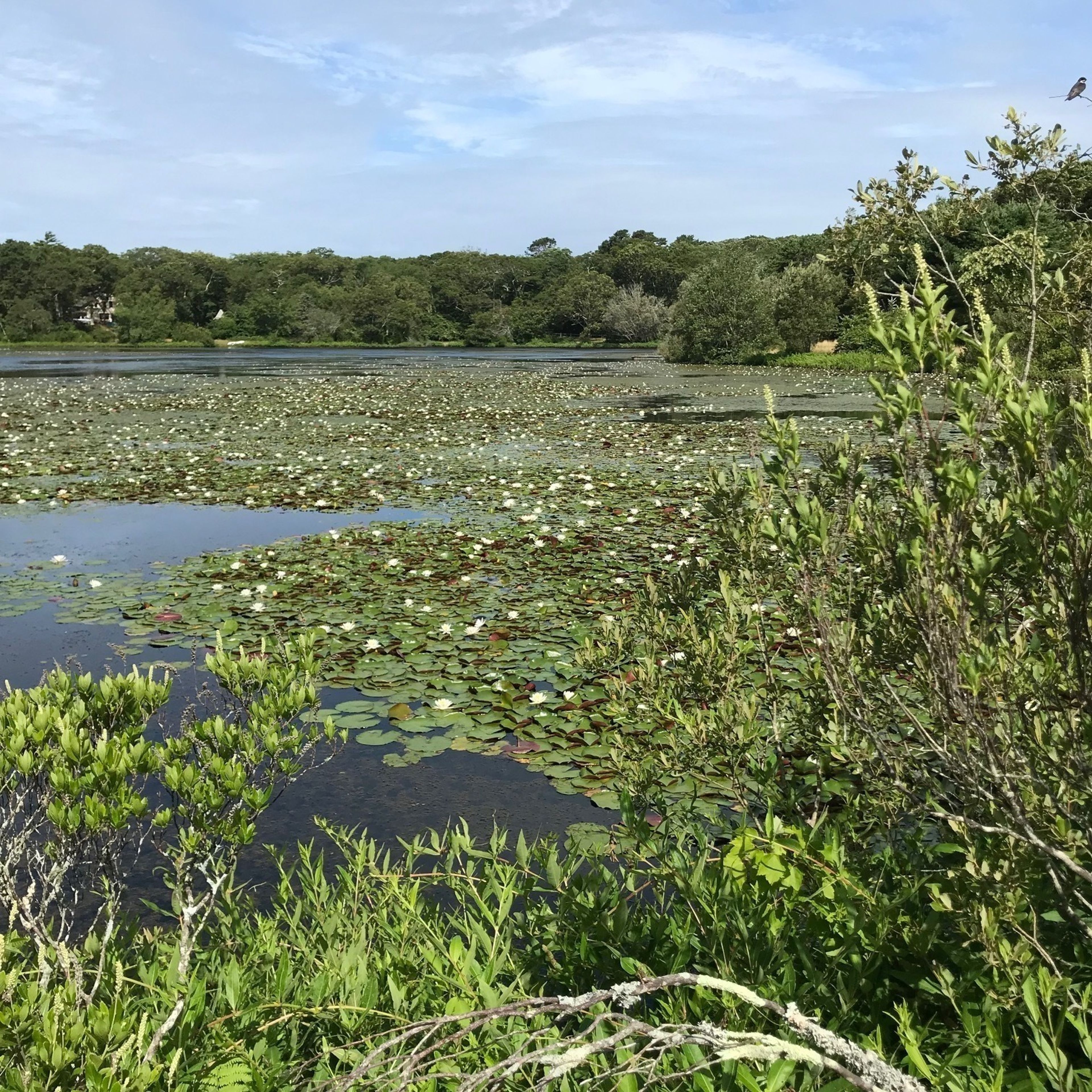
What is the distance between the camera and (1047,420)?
206cm

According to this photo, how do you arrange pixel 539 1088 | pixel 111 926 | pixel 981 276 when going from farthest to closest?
pixel 981 276 < pixel 111 926 < pixel 539 1088

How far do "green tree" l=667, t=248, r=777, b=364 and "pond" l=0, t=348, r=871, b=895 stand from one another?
2440cm

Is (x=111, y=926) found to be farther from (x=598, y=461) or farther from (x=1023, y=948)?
(x=598, y=461)

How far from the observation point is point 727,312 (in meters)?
45.1

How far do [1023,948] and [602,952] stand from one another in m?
1.20

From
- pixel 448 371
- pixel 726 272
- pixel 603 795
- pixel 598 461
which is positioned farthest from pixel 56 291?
pixel 603 795

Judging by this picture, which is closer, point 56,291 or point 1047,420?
point 1047,420

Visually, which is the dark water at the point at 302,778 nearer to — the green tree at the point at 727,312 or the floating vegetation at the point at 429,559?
the floating vegetation at the point at 429,559

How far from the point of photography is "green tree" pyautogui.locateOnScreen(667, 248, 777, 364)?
145ft

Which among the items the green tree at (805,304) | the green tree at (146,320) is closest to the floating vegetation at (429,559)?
the green tree at (805,304)

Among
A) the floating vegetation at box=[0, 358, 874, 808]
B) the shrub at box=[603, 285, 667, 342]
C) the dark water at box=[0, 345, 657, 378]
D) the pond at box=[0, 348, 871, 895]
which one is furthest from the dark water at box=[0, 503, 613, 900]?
the shrub at box=[603, 285, 667, 342]

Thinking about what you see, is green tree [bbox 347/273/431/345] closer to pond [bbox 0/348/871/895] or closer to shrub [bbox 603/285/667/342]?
shrub [bbox 603/285/667/342]

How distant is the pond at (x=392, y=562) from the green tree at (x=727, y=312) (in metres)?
24.4

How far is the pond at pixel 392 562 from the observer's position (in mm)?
4758
